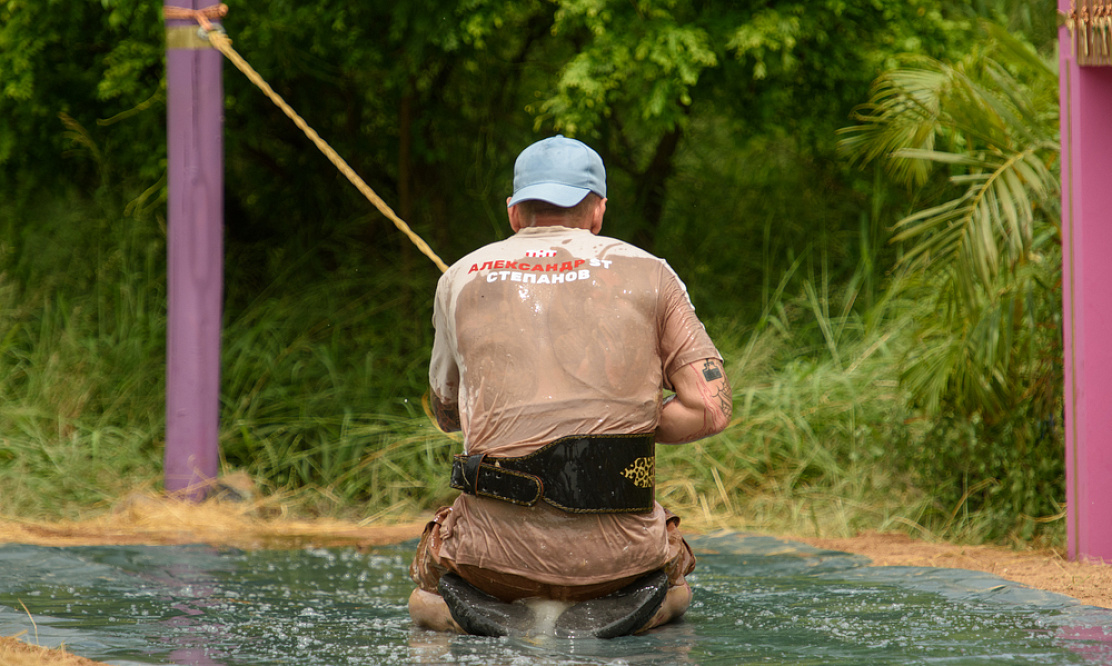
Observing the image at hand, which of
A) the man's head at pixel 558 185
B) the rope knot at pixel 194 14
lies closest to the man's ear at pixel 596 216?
the man's head at pixel 558 185

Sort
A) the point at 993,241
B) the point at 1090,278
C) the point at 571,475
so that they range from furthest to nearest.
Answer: the point at 993,241 < the point at 1090,278 < the point at 571,475

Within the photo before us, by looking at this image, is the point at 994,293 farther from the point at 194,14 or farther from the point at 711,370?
the point at 194,14

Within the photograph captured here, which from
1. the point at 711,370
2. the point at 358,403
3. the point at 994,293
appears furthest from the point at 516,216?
the point at 358,403

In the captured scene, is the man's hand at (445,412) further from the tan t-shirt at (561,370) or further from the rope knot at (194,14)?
the rope knot at (194,14)

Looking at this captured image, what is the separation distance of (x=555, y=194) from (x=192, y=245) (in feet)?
11.3

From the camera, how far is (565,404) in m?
3.30

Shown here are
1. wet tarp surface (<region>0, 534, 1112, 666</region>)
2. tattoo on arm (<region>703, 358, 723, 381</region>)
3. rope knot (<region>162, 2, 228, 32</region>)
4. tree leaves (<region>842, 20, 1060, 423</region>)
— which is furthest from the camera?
rope knot (<region>162, 2, 228, 32</region>)

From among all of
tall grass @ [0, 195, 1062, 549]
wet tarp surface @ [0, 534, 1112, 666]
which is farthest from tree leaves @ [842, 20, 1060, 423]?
wet tarp surface @ [0, 534, 1112, 666]

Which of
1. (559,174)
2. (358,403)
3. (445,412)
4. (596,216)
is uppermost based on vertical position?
(559,174)

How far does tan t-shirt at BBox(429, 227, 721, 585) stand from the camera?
3.30 metres

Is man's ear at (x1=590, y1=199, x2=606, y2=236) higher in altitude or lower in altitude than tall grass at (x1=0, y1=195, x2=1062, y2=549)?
higher

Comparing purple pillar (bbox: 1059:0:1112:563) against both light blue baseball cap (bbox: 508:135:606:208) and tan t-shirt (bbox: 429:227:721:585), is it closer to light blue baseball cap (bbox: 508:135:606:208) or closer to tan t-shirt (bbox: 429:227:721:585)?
tan t-shirt (bbox: 429:227:721:585)

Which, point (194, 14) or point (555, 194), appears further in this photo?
point (194, 14)

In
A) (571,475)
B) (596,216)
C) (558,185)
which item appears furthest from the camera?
(596,216)
